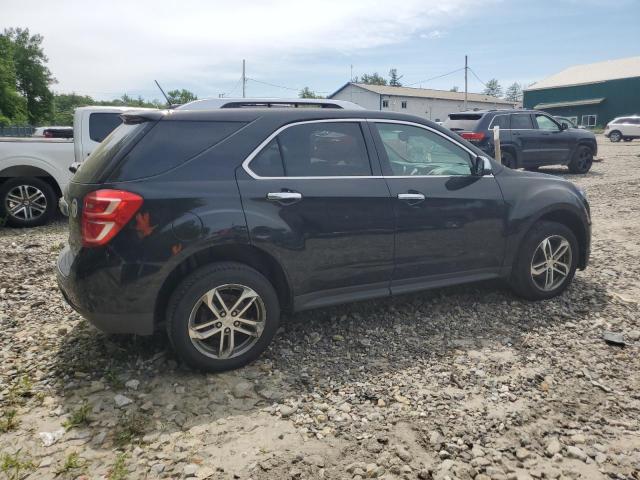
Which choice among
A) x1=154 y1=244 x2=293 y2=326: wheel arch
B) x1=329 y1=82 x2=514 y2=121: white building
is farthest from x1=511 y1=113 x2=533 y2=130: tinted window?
x1=329 y1=82 x2=514 y2=121: white building

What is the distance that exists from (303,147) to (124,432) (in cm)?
218

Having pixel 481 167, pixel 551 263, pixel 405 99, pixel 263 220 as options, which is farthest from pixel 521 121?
pixel 405 99

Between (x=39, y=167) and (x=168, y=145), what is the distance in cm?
587

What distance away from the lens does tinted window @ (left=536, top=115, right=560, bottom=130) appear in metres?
13.7

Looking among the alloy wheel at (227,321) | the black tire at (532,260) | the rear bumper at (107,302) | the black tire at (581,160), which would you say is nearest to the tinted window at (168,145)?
the rear bumper at (107,302)

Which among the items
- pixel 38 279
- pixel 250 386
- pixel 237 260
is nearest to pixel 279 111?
pixel 237 260

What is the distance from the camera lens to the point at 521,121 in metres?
13.3

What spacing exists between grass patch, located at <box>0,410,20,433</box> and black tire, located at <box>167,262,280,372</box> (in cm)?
96

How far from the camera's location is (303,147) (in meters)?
3.62

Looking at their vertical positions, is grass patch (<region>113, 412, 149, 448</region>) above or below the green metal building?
below

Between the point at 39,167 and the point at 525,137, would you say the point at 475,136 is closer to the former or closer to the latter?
the point at 525,137

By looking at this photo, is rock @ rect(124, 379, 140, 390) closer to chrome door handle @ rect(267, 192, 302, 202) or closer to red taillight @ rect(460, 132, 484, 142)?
chrome door handle @ rect(267, 192, 302, 202)

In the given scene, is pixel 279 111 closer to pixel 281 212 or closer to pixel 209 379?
pixel 281 212

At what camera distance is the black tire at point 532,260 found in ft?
14.7
